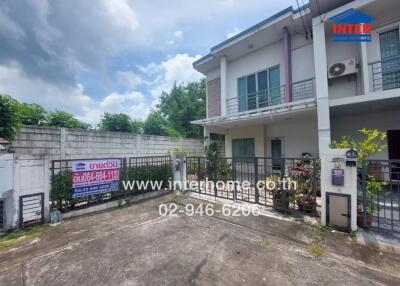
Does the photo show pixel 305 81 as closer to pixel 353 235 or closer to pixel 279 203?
pixel 279 203

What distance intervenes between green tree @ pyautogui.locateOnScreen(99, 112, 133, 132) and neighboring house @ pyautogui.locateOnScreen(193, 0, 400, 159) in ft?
20.1

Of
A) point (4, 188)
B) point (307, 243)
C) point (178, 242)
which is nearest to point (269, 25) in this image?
point (307, 243)

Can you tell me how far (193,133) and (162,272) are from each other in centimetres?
1799

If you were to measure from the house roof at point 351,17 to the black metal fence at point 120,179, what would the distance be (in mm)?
7971

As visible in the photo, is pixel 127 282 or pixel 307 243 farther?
pixel 307 243

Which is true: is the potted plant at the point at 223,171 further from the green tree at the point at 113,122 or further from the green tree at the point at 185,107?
the green tree at the point at 185,107

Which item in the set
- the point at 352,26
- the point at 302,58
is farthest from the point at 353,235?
the point at 302,58

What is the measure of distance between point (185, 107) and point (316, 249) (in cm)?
2013

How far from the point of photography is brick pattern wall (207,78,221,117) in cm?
1093

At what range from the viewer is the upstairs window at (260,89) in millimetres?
8703

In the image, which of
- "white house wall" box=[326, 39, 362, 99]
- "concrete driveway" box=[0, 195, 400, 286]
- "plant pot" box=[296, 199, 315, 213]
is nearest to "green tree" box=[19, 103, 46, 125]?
"concrete driveway" box=[0, 195, 400, 286]

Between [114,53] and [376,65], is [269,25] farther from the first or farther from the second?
[114,53]

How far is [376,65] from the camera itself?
6355 mm

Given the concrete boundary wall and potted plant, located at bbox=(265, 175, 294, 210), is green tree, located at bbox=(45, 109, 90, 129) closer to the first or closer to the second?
the concrete boundary wall
